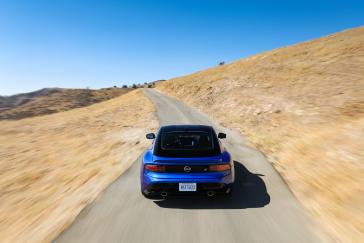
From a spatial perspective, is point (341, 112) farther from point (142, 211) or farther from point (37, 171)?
point (37, 171)

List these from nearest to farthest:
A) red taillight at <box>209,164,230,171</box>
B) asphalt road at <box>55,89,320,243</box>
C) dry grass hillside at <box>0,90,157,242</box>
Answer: asphalt road at <box>55,89,320,243</box> < red taillight at <box>209,164,230,171</box> < dry grass hillside at <box>0,90,157,242</box>

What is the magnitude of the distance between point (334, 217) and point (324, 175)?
291cm

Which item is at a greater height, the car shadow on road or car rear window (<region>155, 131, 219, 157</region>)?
car rear window (<region>155, 131, 219, 157</region>)

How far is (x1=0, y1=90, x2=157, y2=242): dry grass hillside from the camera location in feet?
23.4

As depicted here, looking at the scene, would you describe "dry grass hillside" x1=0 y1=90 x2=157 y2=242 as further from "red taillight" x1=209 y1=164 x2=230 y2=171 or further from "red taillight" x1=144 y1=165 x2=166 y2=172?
"red taillight" x1=209 y1=164 x2=230 y2=171

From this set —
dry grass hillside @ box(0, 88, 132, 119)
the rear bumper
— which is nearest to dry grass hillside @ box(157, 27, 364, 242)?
the rear bumper

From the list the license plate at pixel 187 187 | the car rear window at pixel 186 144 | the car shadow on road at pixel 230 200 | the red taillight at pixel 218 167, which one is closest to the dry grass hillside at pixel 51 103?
the car rear window at pixel 186 144

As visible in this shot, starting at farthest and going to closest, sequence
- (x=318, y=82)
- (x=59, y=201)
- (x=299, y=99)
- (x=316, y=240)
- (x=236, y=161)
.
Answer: (x=318, y=82) → (x=299, y=99) → (x=236, y=161) → (x=59, y=201) → (x=316, y=240)

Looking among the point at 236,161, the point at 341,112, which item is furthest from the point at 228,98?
the point at 236,161

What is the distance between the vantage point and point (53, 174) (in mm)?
12492

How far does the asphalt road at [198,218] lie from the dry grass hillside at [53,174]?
587 mm

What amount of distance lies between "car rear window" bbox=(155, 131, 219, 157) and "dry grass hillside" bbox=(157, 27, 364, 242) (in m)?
2.43

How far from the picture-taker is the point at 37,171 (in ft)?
44.0

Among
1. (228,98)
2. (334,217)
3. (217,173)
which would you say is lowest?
(228,98)
